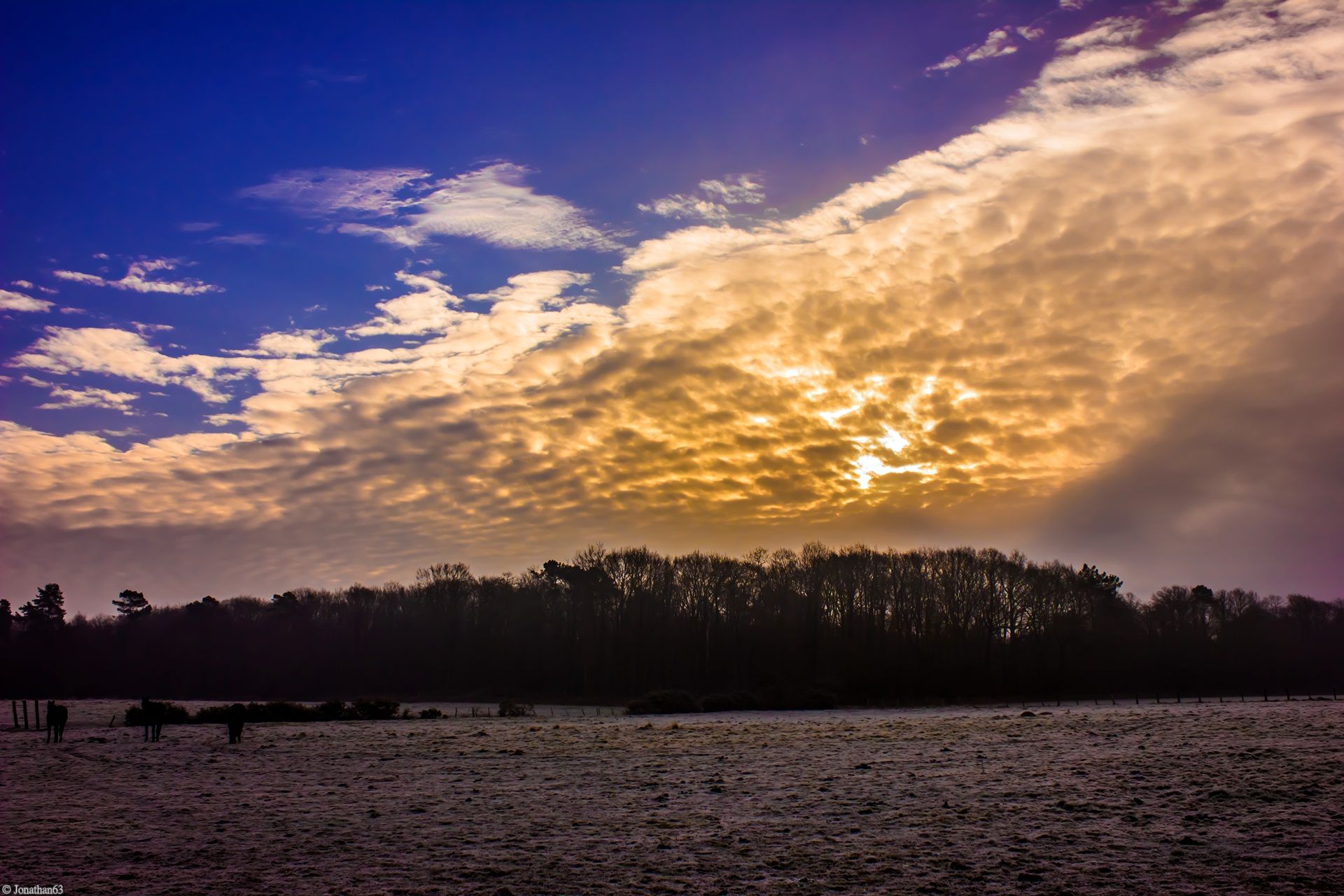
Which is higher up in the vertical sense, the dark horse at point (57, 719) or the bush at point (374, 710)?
the dark horse at point (57, 719)

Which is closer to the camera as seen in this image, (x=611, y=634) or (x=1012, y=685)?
(x=1012, y=685)

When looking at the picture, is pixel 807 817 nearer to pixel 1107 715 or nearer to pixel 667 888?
pixel 667 888

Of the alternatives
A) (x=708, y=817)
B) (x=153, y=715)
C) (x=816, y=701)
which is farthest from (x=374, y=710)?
(x=708, y=817)

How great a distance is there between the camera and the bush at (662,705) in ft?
236

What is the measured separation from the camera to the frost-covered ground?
46.0 feet

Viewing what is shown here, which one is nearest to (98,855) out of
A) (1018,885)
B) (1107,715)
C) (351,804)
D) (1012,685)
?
(351,804)

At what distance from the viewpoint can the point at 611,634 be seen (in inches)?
4884

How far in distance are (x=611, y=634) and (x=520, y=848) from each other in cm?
10945

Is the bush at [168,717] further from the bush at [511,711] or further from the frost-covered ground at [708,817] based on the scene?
the frost-covered ground at [708,817]

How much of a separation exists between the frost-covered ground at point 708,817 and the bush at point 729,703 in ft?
133

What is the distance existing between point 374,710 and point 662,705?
2326cm

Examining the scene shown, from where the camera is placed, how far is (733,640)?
119 metres

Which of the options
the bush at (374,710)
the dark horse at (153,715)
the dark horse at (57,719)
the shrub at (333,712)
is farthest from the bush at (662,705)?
the dark horse at (57,719)

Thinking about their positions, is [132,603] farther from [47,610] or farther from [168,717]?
[168,717]
